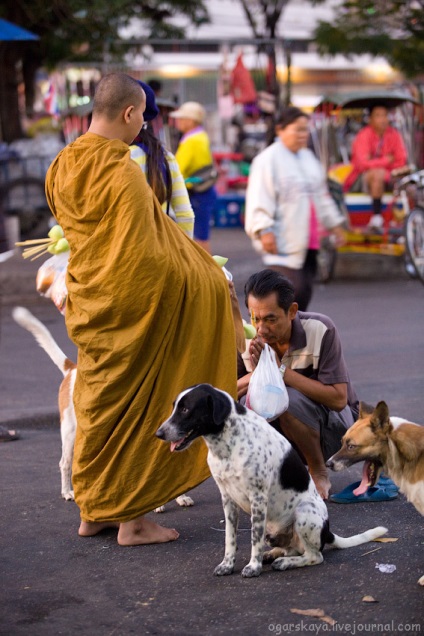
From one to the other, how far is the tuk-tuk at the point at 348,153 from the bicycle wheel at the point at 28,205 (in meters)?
4.36

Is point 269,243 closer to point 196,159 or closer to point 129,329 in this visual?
point 129,329

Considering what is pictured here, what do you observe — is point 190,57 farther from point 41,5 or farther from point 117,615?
point 117,615

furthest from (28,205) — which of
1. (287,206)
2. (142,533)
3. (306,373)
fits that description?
(142,533)

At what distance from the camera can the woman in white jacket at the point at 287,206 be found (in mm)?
6719

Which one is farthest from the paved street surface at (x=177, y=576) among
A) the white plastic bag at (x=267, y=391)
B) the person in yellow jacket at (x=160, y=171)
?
the person in yellow jacket at (x=160, y=171)

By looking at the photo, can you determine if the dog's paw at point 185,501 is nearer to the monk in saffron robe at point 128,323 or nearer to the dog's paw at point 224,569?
the monk in saffron robe at point 128,323

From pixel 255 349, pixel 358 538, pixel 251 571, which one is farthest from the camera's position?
pixel 255 349

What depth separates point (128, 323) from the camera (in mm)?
4160

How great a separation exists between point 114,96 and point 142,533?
72.1 inches

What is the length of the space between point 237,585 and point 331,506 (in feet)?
3.52

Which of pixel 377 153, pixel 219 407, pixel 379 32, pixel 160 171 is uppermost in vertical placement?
pixel 379 32

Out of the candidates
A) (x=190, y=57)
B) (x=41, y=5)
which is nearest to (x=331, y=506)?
(x=41, y=5)

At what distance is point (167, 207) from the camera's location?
A: 4.97 meters

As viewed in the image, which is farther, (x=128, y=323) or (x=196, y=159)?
(x=196, y=159)
